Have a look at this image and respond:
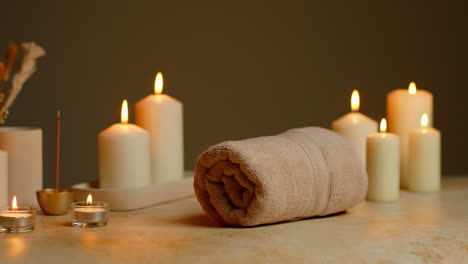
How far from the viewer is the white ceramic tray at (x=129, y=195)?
46.3 inches

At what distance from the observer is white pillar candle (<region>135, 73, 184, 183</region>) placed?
50.7 inches

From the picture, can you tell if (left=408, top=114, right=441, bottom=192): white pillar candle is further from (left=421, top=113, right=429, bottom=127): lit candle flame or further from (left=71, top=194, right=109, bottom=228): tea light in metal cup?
(left=71, top=194, right=109, bottom=228): tea light in metal cup

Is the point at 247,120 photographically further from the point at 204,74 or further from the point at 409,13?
the point at 409,13

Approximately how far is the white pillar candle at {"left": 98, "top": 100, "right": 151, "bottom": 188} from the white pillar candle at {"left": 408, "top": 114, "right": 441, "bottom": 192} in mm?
512

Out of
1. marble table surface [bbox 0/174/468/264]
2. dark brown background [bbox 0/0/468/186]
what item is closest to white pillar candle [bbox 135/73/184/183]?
marble table surface [bbox 0/174/468/264]

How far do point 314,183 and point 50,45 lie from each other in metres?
1.35

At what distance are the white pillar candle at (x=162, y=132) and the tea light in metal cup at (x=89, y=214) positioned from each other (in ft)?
0.80

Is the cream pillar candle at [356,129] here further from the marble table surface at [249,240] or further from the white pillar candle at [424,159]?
the marble table surface at [249,240]

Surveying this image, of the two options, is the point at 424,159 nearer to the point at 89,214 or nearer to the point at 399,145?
the point at 399,145

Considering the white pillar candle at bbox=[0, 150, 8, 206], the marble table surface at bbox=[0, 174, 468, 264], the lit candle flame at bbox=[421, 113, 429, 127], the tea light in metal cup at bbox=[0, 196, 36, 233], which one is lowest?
the marble table surface at bbox=[0, 174, 468, 264]

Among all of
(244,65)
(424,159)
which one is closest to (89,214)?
(424,159)

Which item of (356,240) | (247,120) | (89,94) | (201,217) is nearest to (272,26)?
(247,120)

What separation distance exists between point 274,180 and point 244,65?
134 centimetres

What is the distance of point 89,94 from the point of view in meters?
2.24
